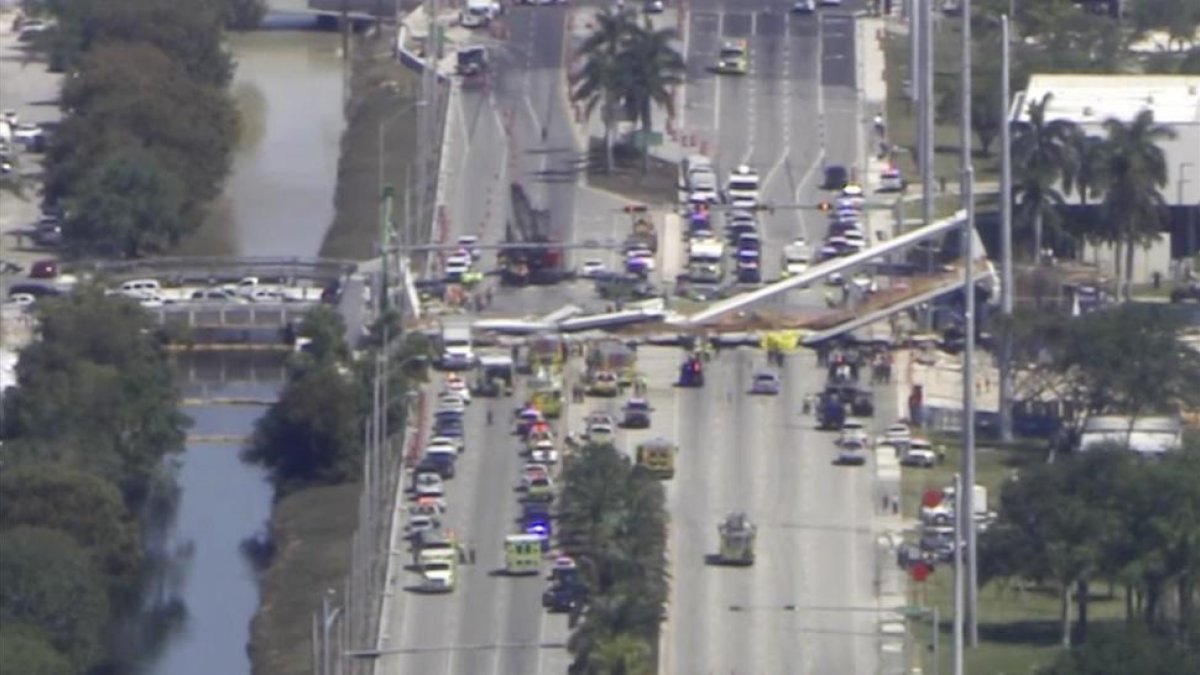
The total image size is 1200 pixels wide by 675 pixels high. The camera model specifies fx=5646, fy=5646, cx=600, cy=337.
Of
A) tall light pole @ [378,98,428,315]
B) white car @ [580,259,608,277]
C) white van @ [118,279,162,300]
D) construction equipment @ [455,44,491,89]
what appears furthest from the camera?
construction equipment @ [455,44,491,89]

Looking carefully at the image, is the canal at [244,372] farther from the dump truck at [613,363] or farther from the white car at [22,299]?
the dump truck at [613,363]

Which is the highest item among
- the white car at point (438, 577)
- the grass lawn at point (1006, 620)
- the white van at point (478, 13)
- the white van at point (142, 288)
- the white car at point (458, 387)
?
the white van at point (478, 13)

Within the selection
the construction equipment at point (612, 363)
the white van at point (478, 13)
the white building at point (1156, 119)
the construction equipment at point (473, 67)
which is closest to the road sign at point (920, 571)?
the construction equipment at point (612, 363)

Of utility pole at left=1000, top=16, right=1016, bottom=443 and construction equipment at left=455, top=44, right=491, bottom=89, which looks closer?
utility pole at left=1000, top=16, right=1016, bottom=443

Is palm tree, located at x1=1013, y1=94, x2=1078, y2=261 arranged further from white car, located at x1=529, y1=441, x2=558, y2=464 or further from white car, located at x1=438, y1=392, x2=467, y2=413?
white car, located at x1=529, y1=441, x2=558, y2=464

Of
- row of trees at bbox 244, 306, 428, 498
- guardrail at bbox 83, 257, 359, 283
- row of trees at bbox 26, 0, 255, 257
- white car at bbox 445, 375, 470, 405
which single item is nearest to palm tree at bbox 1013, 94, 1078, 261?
white car at bbox 445, 375, 470, 405

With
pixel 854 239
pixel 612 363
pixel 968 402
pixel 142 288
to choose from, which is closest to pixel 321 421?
pixel 612 363
